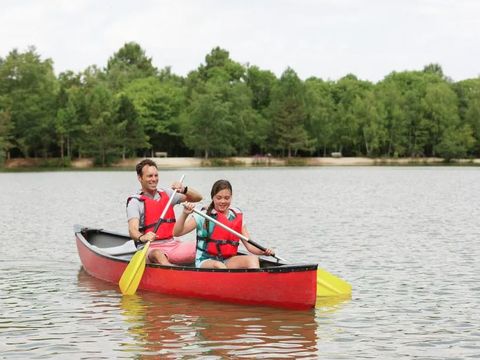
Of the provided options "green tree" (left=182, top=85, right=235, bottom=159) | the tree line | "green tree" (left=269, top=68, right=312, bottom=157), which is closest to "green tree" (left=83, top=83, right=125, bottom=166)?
the tree line

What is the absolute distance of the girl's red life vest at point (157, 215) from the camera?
41.1 ft

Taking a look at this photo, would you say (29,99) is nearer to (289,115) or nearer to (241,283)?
(289,115)

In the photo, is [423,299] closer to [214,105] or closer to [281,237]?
[281,237]

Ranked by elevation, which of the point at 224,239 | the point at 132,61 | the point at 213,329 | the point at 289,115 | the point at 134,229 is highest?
the point at 132,61

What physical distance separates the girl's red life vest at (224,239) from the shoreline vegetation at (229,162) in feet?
272

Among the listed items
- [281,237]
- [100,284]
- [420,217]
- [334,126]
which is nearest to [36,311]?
[100,284]

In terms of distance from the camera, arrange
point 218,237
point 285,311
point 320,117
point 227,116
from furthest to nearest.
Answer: point 320,117 → point 227,116 → point 218,237 → point 285,311

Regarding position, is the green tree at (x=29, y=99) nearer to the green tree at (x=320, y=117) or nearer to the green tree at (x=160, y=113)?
the green tree at (x=160, y=113)

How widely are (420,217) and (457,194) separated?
49.6 ft

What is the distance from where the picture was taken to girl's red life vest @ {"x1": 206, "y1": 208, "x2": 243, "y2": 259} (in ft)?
38.6

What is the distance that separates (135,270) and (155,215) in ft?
2.96

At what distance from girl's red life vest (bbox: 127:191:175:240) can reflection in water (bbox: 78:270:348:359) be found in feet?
3.35

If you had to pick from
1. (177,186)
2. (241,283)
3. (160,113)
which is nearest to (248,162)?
(160,113)

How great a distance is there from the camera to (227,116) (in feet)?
330
